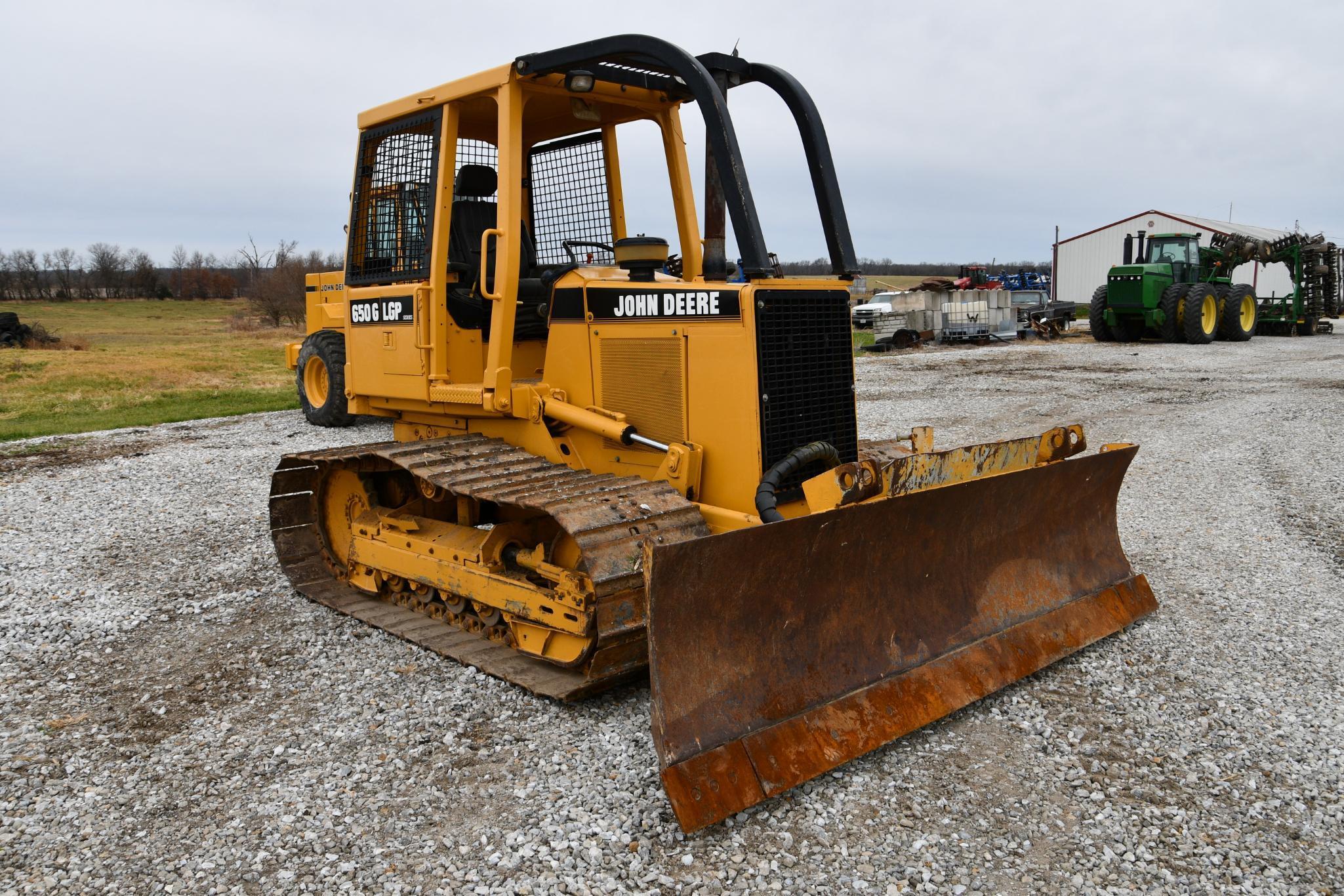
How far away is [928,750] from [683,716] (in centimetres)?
108

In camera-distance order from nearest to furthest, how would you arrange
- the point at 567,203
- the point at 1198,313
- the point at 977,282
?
the point at 567,203
the point at 1198,313
the point at 977,282

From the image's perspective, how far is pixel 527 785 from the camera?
3859 millimetres

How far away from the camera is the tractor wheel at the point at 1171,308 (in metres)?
24.4

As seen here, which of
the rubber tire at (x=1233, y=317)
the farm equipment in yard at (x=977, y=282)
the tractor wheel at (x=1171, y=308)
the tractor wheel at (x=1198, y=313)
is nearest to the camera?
the tractor wheel at (x=1198, y=313)

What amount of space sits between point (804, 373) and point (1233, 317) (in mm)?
24884

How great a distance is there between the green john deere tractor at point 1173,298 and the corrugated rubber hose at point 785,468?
884 inches

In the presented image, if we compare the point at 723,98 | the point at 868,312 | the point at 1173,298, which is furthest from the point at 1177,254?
the point at 723,98

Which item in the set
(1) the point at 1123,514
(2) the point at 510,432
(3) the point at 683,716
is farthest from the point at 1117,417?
(3) the point at 683,716

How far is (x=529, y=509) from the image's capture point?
472cm

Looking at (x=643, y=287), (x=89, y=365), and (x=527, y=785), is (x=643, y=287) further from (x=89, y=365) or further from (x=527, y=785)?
(x=89, y=365)

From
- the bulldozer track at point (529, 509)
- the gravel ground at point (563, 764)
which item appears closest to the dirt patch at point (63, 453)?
the gravel ground at point (563, 764)

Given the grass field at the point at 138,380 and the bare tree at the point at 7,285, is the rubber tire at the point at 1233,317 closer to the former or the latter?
the grass field at the point at 138,380

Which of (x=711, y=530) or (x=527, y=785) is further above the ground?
(x=711, y=530)

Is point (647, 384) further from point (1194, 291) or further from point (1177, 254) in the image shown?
point (1177, 254)
